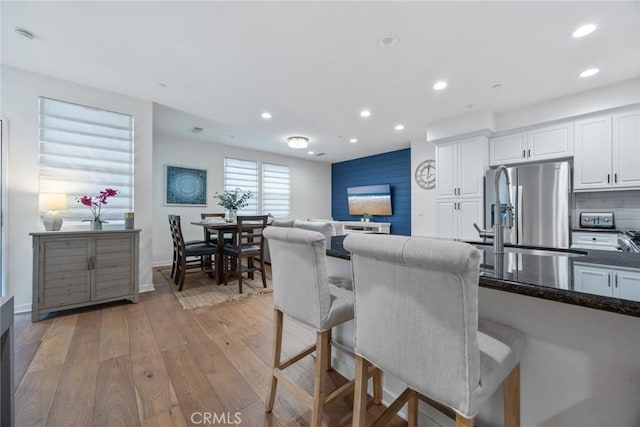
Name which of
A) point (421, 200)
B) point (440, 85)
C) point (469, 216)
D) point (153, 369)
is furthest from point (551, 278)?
point (421, 200)

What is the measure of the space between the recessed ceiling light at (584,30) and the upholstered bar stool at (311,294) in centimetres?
281

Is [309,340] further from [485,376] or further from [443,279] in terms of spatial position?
[443,279]

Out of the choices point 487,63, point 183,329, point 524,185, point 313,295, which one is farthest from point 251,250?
point 524,185

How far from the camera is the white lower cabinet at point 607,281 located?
0.68 m

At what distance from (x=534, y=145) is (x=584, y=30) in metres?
1.83

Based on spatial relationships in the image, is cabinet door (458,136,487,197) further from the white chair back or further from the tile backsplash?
the white chair back

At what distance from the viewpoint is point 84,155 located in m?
3.07

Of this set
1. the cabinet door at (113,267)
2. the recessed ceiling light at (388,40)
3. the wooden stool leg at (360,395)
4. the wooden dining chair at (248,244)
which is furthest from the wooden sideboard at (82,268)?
the recessed ceiling light at (388,40)

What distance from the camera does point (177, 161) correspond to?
17.2 feet

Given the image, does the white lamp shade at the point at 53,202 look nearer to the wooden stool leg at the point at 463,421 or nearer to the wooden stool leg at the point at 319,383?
the wooden stool leg at the point at 319,383

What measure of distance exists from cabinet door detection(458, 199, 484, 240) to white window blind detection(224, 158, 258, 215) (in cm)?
451

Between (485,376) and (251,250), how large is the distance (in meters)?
3.33

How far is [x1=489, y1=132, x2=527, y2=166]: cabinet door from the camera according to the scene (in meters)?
3.67

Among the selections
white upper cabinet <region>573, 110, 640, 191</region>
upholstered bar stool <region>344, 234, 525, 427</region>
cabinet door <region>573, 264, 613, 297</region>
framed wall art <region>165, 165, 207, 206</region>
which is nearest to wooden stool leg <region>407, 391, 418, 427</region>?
upholstered bar stool <region>344, 234, 525, 427</region>
